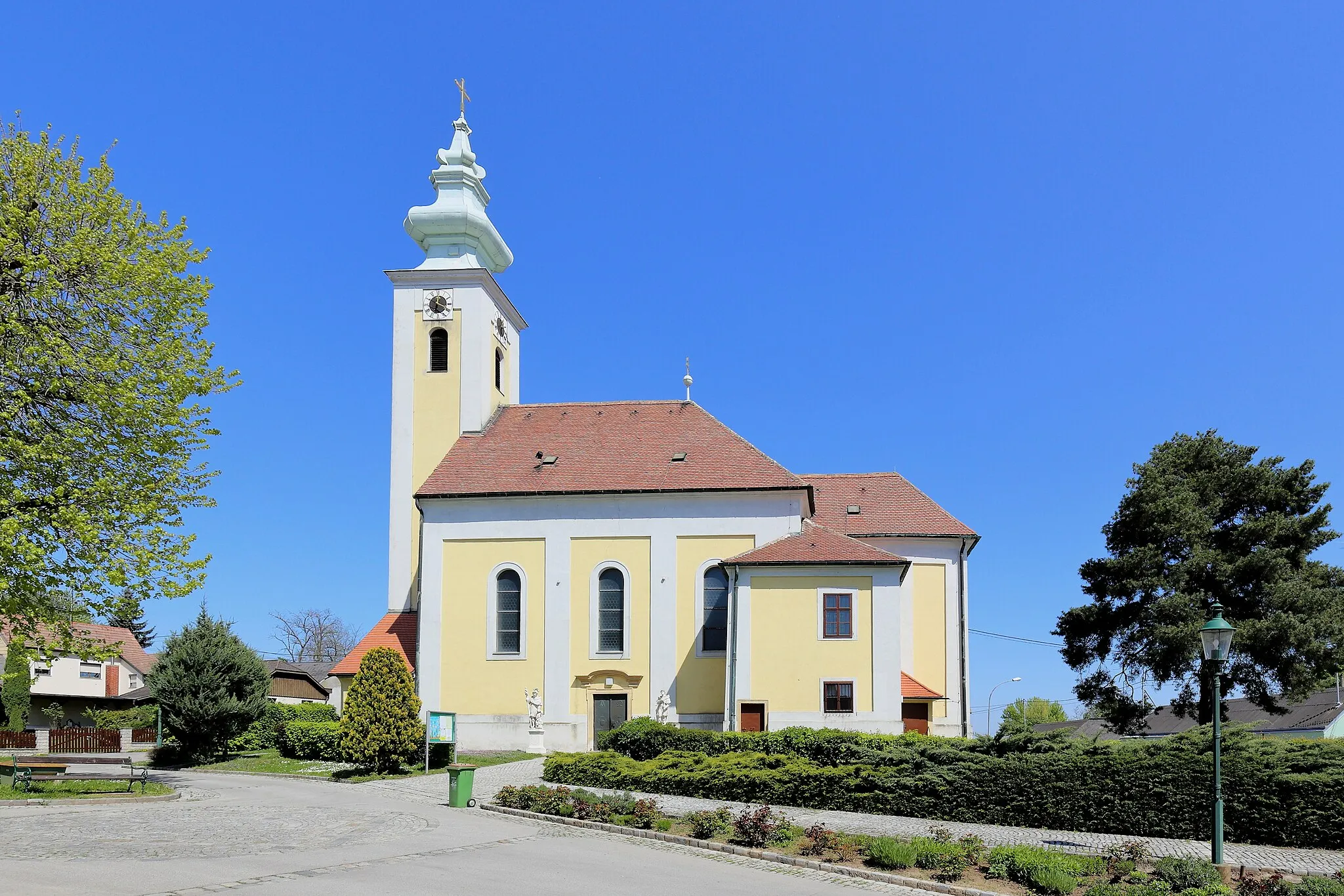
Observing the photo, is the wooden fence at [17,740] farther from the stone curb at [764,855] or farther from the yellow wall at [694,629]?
the stone curb at [764,855]

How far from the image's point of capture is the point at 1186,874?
1424 centimetres

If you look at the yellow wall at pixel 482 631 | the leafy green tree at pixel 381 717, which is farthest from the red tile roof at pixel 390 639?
the leafy green tree at pixel 381 717

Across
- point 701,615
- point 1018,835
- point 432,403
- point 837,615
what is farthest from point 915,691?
point 432,403

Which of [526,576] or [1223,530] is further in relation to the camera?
[1223,530]

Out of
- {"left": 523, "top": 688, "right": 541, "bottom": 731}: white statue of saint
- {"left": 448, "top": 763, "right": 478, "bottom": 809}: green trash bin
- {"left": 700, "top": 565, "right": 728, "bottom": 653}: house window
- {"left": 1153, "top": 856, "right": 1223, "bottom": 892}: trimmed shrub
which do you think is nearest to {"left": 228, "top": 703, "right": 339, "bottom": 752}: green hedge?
{"left": 523, "top": 688, "right": 541, "bottom": 731}: white statue of saint

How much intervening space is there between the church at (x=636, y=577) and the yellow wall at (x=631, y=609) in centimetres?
6

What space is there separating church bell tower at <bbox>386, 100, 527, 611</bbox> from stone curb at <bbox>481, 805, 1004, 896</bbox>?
836 inches

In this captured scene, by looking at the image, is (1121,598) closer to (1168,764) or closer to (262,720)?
(1168,764)

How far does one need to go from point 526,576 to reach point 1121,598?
873 inches

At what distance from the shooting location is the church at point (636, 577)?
33.3 metres

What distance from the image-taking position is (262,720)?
42.1 meters

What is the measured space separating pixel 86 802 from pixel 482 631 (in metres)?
17.0

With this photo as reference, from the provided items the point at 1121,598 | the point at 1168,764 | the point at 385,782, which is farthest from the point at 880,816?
the point at 1121,598

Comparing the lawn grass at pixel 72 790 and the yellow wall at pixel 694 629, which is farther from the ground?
the yellow wall at pixel 694 629
